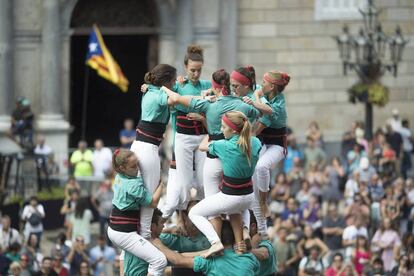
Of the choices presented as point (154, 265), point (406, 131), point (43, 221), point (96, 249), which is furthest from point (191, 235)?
point (406, 131)

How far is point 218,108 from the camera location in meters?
19.2

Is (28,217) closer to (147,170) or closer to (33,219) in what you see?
(33,219)

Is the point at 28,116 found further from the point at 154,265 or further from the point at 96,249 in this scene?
the point at 154,265

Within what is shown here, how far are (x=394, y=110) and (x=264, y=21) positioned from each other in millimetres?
3594

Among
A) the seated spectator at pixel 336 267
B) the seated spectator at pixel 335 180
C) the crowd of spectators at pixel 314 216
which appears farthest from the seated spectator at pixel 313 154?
the seated spectator at pixel 336 267

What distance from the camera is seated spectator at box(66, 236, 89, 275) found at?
90.0 feet

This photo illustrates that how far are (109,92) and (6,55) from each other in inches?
165

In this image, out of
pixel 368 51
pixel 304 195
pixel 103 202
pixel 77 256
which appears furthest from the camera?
pixel 368 51

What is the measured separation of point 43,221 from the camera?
31.6m

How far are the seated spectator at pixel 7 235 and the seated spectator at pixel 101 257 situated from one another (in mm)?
1258

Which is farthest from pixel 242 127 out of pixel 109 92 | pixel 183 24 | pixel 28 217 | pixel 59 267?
pixel 109 92

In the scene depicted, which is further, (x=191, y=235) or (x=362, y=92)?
(x=362, y=92)

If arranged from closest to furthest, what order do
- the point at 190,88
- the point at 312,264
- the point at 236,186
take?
the point at 236,186 → the point at 190,88 → the point at 312,264

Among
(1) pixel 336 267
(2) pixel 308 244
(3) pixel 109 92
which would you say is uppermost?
(3) pixel 109 92
